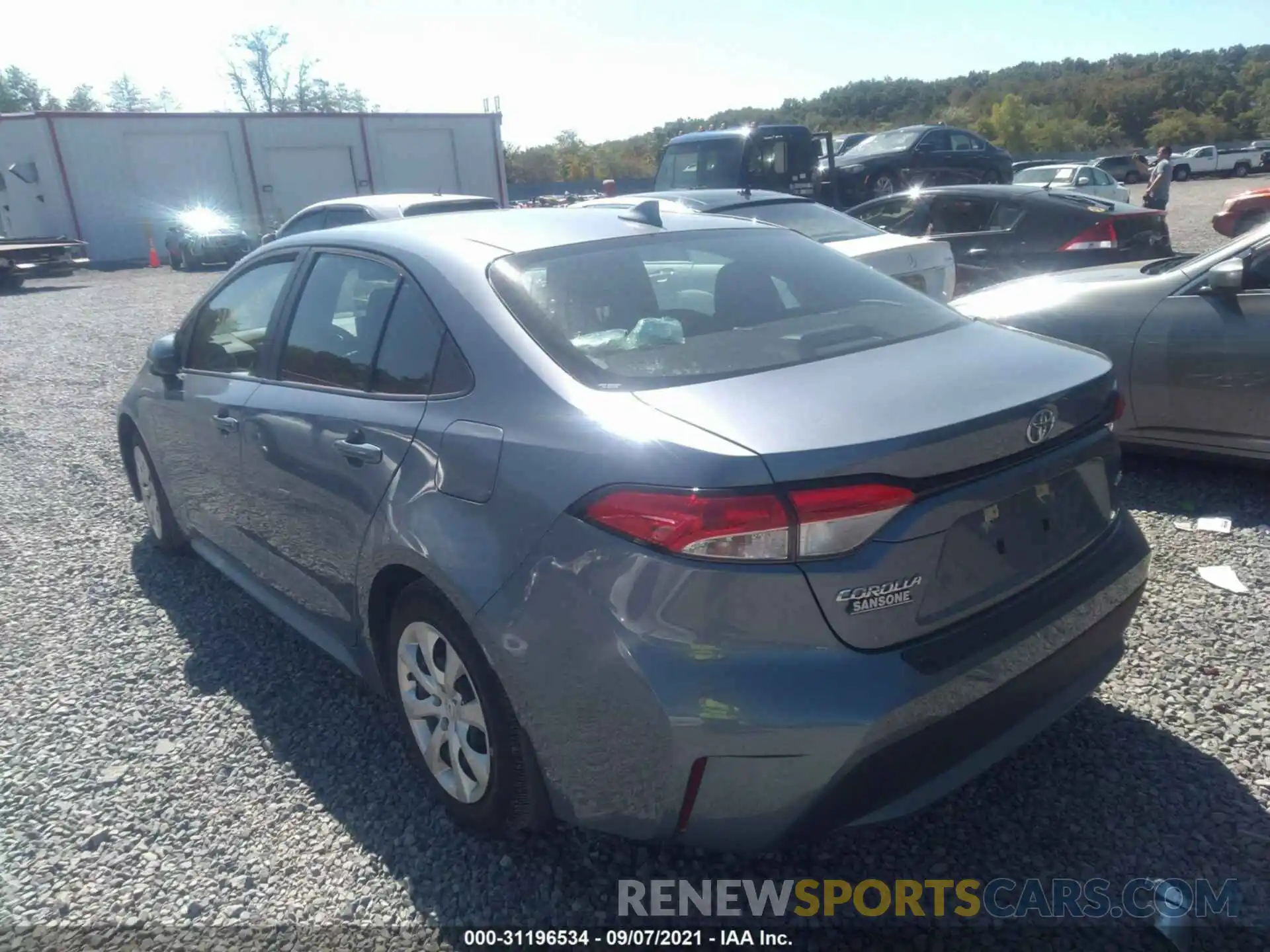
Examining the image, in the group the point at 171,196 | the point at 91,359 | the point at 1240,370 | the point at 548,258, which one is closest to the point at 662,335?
the point at 548,258

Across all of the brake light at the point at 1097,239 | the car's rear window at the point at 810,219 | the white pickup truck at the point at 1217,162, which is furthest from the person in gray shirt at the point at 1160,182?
the white pickup truck at the point at 1217,162

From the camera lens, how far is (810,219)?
7.46 meters

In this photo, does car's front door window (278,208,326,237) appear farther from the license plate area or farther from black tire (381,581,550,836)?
the license plate area

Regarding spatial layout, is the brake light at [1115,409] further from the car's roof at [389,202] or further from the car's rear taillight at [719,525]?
the car's roof at [389,202]

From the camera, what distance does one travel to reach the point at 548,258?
2742mm

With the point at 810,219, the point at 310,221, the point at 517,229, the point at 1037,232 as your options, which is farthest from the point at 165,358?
the point at 1037,232

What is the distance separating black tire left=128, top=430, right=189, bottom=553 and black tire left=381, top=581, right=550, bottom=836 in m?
2.43

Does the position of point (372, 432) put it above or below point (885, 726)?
above

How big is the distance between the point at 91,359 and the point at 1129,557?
1179 cm

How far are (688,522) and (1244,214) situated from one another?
15926mm

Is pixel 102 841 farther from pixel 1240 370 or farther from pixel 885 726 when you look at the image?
pixel 1240 370

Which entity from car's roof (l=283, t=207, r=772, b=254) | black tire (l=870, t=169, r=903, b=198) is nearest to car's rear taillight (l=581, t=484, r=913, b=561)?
car's roof (l=283, t=207, r=772, b=254)

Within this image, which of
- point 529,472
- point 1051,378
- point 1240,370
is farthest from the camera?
point 1240,370

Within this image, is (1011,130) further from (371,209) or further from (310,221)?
(371,209)
